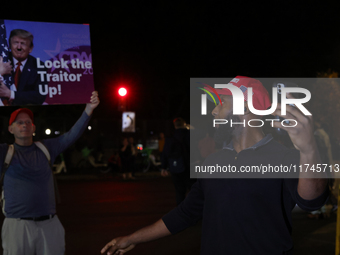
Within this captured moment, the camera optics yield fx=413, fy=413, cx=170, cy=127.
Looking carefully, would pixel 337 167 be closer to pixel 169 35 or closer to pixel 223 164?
pixel 223 164

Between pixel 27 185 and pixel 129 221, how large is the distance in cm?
513

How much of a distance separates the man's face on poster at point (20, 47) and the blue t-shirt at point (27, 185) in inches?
35.6

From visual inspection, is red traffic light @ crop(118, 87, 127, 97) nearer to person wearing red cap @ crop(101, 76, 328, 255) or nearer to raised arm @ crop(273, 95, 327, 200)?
person wearing red cap @ crop(101, 76, 328, 255)

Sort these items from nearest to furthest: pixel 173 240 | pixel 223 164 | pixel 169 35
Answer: pixel 223 164
pixel 173 240
pixel 169 35

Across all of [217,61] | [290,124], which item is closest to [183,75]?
[217,61]

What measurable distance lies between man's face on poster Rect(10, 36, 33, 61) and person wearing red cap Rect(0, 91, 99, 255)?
27.3 inches

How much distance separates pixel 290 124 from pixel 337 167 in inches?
297

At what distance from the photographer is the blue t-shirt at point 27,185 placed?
3.99m

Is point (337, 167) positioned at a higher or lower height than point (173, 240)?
higher

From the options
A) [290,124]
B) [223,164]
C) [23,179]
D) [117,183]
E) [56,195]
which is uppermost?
[290,124]

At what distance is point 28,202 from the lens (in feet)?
13.1

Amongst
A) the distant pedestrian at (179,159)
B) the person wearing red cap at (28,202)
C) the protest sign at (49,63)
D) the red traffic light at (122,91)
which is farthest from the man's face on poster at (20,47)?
the red traffic light at (122,91)

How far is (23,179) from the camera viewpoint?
4.04 m

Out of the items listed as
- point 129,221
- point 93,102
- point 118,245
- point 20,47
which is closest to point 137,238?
point 118,245
